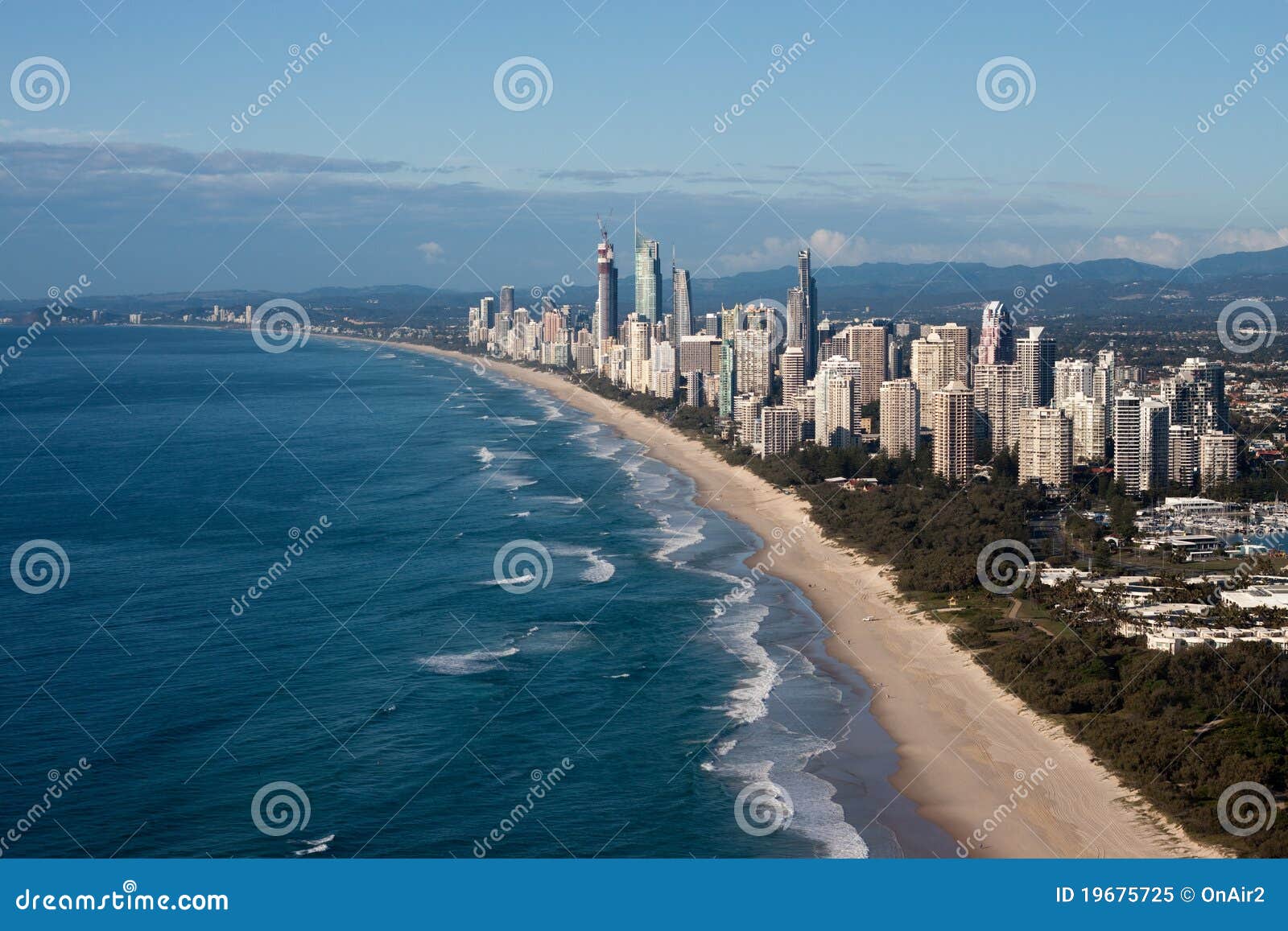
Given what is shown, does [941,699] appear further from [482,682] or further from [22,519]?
[22,519]

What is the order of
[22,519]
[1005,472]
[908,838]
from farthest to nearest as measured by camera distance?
Result: [1005,472], [22,519], [908,838]

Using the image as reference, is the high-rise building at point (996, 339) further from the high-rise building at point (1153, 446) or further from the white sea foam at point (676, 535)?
the white sea foam at point (676, 535)

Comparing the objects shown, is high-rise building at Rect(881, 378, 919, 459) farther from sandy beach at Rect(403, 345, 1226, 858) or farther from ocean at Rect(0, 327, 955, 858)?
sandy beach at Rect(403, 345, 1226, 858)

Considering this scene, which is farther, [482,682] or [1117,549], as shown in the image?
[1117,549]

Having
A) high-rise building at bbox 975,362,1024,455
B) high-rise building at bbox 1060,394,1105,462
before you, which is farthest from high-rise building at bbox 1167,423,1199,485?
high-rise building at bbox 975,362,1024,455

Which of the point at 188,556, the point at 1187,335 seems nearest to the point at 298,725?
the point at 188,556
